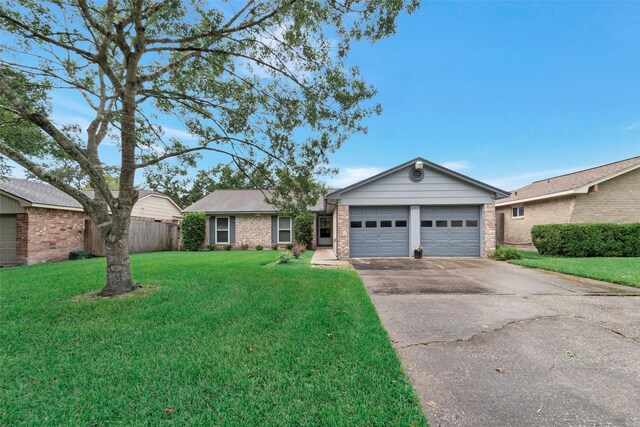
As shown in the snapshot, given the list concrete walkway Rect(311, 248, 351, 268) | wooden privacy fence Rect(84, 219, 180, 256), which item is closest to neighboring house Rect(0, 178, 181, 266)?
wooden privacy fence Rect(84, 219, 180, 256)

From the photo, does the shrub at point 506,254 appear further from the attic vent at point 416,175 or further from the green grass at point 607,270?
the attic vent at point 416,175

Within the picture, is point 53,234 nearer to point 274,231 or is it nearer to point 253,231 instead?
point 253,231

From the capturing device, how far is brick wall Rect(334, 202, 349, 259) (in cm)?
1235

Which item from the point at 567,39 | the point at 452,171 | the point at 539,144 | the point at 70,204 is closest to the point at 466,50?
the point at 567,39

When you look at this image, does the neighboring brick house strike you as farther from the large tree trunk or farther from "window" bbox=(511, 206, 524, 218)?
"window" bbox=(511, 206, 524, 218)

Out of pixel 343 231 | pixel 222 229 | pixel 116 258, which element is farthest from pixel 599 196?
pixel 222 229

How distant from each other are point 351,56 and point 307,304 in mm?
5193

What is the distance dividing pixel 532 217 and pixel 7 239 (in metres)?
25.8

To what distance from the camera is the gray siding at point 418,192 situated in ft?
41.1

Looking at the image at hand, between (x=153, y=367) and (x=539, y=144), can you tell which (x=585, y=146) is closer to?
(x=539, y=144)

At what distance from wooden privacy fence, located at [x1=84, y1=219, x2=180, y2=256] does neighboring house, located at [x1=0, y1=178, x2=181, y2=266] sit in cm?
25

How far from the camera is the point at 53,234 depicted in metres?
12.9

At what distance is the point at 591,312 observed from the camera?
4730 mm

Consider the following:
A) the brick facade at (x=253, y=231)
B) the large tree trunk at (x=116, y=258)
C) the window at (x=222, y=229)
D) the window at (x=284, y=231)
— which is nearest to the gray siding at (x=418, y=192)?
the brick facade at (x=253, y=231)
